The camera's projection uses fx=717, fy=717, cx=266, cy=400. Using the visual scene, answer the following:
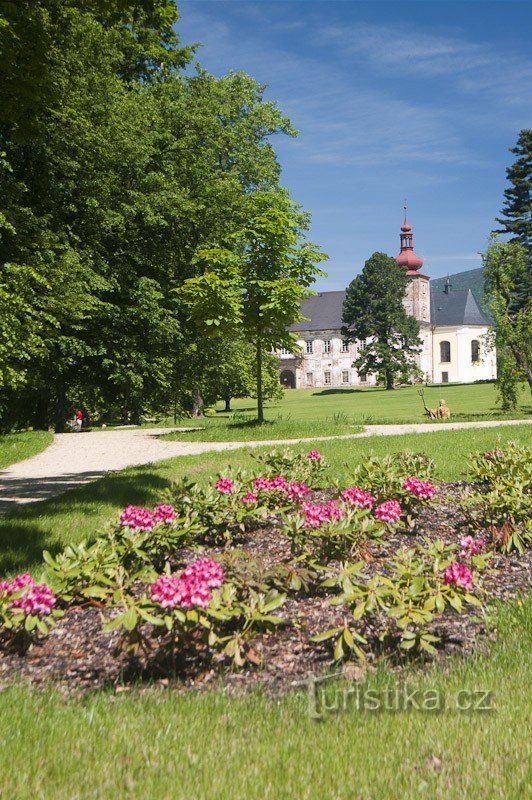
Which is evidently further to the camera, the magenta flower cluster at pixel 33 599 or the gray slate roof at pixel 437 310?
the gray slate roof at pixel 437 310

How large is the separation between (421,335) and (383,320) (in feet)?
73.1

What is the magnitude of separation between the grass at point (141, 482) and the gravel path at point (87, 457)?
72 cm

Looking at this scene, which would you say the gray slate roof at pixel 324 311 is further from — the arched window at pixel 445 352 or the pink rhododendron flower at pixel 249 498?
the pink rhododendron flower at pixel 249 498

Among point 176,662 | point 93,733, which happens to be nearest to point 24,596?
point 176,662

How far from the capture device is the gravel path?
1099 cm

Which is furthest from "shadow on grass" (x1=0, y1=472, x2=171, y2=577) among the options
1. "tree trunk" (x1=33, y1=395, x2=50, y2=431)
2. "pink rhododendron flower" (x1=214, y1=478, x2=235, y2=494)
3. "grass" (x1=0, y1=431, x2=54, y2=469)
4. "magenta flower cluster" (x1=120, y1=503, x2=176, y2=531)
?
"tree trunk" (x1=33, y1=395, x2=50, y2=431)

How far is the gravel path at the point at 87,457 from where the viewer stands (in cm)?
1099

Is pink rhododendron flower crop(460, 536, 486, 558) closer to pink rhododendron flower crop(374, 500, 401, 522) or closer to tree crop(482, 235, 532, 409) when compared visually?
pink rhododendron flower crop(374, 500, 401, 522)

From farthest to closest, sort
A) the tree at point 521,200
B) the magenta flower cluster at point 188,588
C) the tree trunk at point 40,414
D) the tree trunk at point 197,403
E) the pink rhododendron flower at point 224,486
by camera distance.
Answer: the tree at point 521,200, the tree trunk at point 197,403, the tree trunk at point 40,414, the pink rhododendron flower at point 224,486, the magenta flower cluster at point 188,588

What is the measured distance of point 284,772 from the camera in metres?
2.77

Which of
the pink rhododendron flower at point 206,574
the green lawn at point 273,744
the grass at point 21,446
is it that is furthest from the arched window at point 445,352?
the pink rhododendron flower at point 206,574

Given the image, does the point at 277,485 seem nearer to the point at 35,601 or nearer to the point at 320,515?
the point at 320,515

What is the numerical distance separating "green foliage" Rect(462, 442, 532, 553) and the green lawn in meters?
1.95

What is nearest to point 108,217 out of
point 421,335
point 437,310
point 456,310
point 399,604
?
point 399,604
